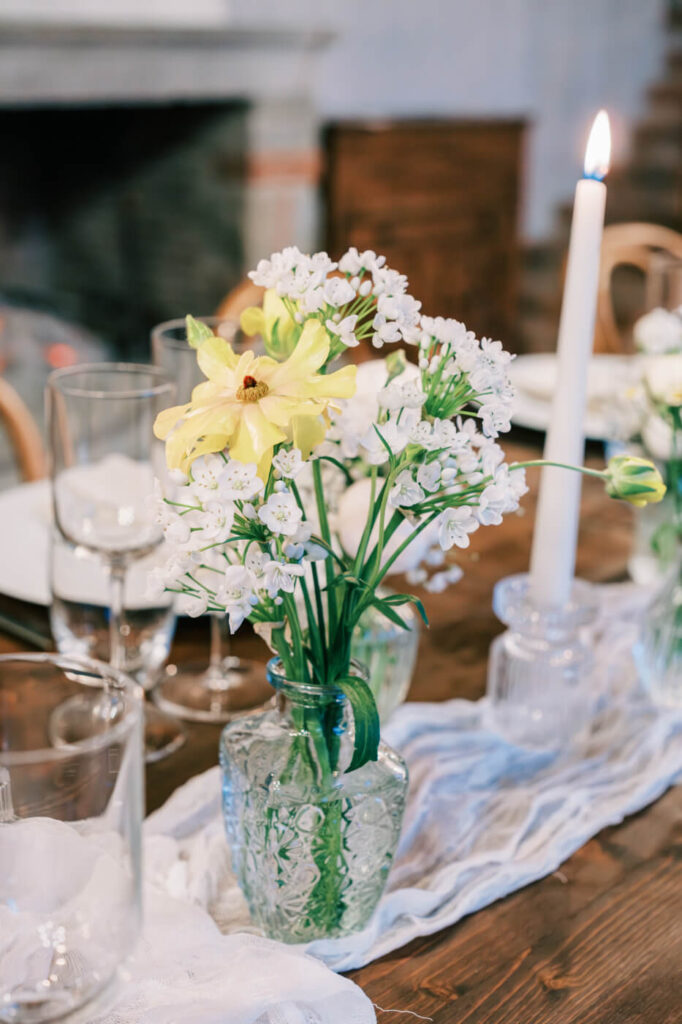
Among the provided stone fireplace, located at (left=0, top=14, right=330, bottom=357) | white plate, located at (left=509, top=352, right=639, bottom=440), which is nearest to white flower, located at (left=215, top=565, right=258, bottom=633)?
white plate, located at (left=509, top=352, right=639, bottom=440)

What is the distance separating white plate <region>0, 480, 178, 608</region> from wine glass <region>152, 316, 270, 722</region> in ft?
0.24

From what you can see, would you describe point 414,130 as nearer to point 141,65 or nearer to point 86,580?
point 141,65

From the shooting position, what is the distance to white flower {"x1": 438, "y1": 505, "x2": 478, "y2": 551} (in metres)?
0.57

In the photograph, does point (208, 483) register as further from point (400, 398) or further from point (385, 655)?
point (385, 655)

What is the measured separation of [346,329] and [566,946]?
1.21 feet

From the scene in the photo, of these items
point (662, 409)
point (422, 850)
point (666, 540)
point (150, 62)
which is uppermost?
point (150, 62)

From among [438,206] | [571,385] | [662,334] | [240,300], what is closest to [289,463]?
[571,385]

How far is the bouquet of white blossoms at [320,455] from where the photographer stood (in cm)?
54

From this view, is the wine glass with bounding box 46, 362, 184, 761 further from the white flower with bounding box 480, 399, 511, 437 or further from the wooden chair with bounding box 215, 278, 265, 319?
the wooden chair with bounding box 215, 278, 265, 319

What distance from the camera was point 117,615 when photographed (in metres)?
0.86

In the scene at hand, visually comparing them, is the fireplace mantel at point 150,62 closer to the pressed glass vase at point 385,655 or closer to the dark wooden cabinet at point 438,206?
the dark wooden cabinet at point 438,206

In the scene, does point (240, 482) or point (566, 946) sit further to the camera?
point (566, 946)

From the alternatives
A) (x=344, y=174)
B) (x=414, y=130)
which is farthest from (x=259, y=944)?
(x=414, y=130)

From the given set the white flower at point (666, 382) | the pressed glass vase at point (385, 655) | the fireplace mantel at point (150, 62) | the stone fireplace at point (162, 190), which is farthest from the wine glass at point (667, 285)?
the stone fireplace at point (162, 190)
